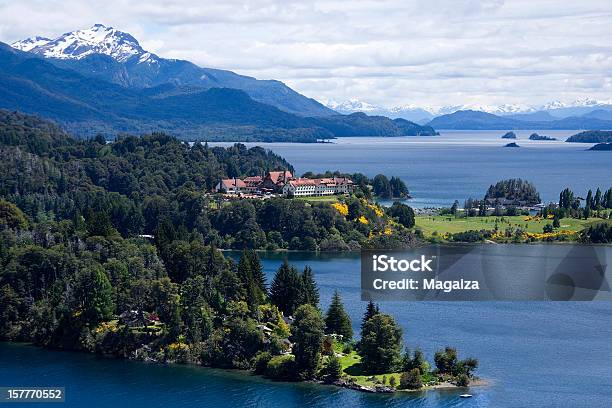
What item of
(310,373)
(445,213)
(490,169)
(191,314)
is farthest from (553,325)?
(490,169)

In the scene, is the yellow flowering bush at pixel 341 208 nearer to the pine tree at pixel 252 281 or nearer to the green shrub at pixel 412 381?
the pine tree at pixel 252 281

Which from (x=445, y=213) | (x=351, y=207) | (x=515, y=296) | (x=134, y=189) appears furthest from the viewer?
(x=134, y=189)

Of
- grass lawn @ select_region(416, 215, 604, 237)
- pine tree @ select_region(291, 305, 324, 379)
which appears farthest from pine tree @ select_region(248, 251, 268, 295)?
grass lawn @ select_region(416, 215, 604, 237)

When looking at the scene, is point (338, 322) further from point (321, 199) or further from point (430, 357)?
point (321, 199)

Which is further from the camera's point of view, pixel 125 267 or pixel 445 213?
pixel 445 213

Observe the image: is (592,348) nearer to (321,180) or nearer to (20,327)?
(20,327)

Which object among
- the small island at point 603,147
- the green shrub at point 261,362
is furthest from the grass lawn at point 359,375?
the small island at point 603,147

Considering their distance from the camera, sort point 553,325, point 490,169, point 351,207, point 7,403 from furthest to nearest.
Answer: point 490,169 < point 351,207 < point 553,325 < point 7,403

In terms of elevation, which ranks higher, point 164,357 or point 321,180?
point 321,180
